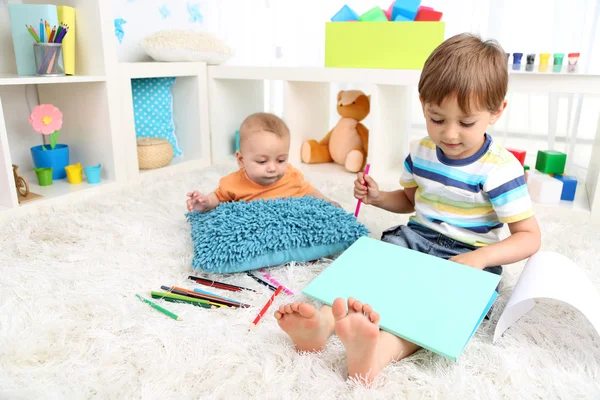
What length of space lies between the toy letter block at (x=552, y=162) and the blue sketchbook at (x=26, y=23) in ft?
5.05

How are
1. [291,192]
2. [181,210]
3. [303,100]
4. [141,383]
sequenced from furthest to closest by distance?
[303,100] → [181,210] → [291,192] → [141,383]

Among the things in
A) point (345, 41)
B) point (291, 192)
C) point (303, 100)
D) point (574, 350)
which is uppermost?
point (345, 41)

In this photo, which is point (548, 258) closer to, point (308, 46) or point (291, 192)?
point (291, 192)

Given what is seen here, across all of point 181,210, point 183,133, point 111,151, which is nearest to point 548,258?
point 181,210

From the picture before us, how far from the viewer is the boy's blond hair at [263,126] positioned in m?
1.15

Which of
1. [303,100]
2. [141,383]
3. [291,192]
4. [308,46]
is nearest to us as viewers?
[141,383]

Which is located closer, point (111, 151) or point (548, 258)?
point (548, 258)

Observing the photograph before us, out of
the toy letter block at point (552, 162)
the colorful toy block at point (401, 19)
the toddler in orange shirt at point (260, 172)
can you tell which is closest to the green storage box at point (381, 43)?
the colorful toy block at point (401, 19)

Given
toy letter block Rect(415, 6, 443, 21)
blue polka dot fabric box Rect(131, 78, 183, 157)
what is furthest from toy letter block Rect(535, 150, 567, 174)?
blue polka dot fabric box Rect(131, 78, 183, 157)

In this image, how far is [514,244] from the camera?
85cm

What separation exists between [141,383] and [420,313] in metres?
0.42

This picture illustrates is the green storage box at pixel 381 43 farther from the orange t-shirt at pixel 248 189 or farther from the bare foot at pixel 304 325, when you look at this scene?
the bare foot at pixel 304 325

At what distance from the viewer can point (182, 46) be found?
5.77 ft

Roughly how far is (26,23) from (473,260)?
4.57 ft
